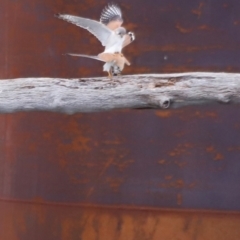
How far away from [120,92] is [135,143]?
1.29 meters

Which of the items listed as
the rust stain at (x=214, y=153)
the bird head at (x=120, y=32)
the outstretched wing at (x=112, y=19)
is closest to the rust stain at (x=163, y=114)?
the rust stain at (x=214, y=153)

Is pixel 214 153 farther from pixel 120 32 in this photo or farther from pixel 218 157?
pixel 120 32

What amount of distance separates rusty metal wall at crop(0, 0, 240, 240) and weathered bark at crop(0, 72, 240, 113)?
3.85 feet

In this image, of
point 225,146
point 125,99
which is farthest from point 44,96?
point 225,146

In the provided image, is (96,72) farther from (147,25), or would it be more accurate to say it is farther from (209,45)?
(209,45)

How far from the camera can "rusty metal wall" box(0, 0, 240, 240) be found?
4246 millimetres

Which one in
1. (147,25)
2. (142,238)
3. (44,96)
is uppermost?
(147,25)

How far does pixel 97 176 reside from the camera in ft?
14.4

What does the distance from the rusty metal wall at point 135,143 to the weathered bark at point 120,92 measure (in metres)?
1.17

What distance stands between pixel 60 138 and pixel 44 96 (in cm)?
134

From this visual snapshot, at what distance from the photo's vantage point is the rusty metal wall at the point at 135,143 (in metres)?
4.25

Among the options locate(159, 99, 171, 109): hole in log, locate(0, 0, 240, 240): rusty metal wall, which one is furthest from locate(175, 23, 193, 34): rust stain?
locate(159, 99, 171, 109): hole in log

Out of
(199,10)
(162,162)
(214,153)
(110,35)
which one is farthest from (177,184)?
(110,35)

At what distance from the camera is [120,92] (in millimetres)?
3068
